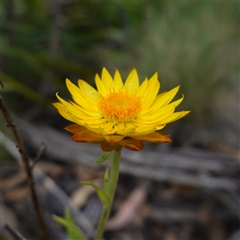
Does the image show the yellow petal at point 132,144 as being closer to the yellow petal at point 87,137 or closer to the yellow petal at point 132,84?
the yellow petal at point 87,137

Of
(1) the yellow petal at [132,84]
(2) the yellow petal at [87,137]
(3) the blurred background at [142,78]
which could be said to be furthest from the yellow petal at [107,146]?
(3) the blurred background at [142,78]

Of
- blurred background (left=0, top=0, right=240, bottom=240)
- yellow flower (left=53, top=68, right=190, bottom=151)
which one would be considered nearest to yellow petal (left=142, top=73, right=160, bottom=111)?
yellow flower (left=53, top=68, right=190, bottom=151)

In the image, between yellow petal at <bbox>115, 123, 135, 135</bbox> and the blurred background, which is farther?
the blurred background

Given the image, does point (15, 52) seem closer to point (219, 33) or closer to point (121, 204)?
point (121, 204)

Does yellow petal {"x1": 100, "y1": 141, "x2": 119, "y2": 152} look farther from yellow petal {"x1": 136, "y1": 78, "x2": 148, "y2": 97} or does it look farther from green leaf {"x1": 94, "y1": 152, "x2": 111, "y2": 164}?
yellow petal {"x1": 136, "y1": 78, "x2": 148, "y2": 97}

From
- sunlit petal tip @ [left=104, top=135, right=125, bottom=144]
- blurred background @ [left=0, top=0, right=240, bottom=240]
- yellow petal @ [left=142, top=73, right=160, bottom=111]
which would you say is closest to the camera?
sunlit petal tip @ [left=104, top=135, right=125, bottom=144]

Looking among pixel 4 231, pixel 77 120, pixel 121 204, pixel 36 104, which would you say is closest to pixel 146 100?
pixel 77 120

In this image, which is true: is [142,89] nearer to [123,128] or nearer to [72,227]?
[123,128]
